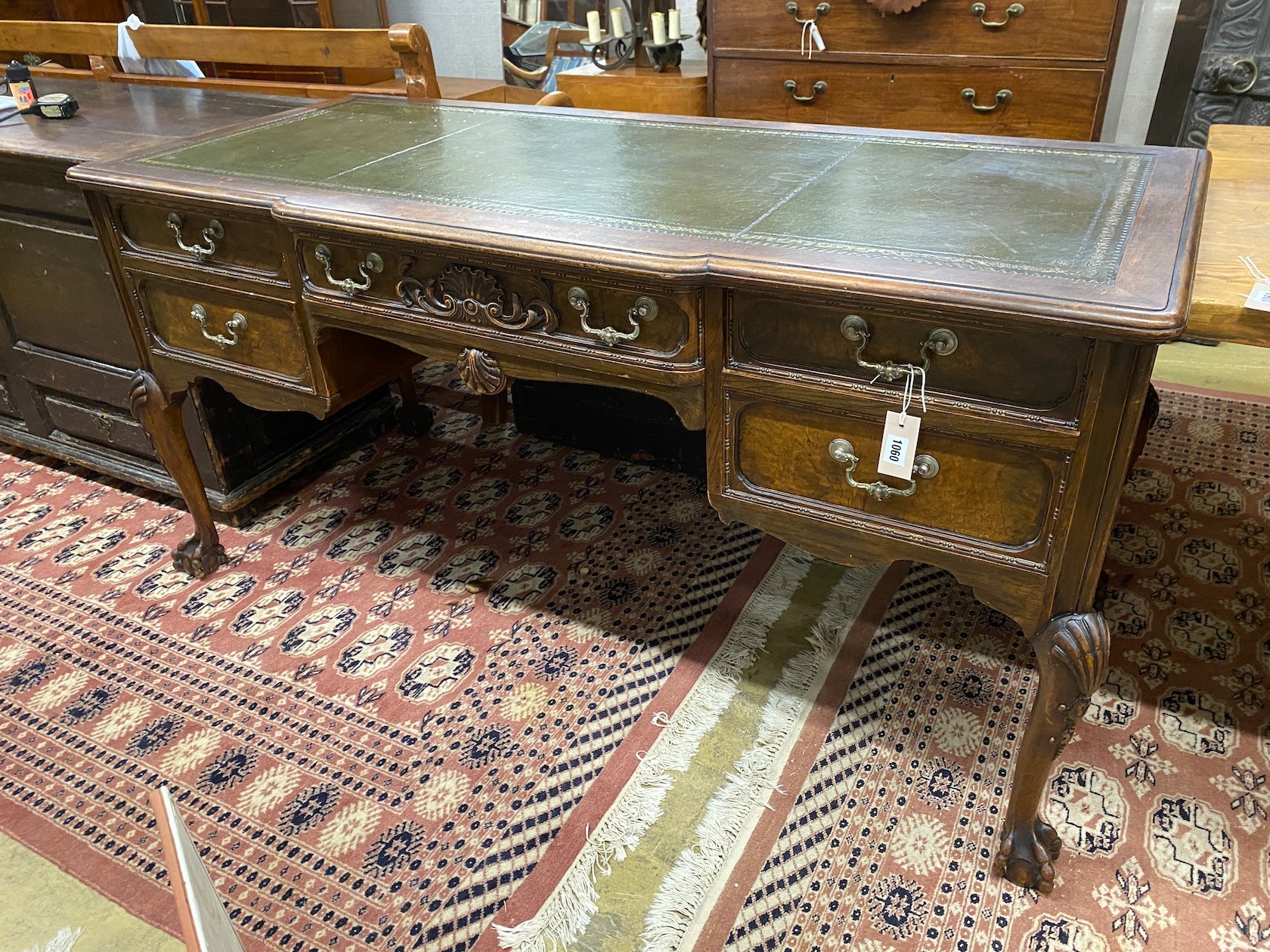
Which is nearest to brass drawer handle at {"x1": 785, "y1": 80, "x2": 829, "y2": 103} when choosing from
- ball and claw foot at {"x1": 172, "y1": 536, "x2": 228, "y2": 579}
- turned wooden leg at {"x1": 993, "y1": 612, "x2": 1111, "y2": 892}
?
turned wooden leg at {"x1": 993, "y1": 612, "x2": 1111, "y2": 892}

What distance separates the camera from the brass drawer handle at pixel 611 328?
1317 millimetres

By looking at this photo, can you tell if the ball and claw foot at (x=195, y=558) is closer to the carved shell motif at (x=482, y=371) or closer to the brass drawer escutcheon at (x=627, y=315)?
the carved shell motif at (x=482, y=371)

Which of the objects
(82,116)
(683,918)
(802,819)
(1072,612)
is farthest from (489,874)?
(82,116)

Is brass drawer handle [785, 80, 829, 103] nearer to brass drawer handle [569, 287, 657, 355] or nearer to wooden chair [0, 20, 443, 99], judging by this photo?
wooden chair [0, 20, 443, 99]

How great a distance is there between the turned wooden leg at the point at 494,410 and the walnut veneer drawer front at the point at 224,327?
100 centimetres

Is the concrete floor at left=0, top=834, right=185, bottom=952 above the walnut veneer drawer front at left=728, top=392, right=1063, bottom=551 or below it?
below

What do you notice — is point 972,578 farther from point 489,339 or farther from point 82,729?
point 82,729

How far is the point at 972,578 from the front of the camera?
4.26 ft

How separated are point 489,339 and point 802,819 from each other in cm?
97

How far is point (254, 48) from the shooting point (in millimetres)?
2443

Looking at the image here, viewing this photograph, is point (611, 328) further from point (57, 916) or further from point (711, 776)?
point (57, 916)

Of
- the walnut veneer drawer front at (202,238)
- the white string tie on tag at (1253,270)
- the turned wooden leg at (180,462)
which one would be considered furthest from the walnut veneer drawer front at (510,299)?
the white string tie on tag at (1253,270)

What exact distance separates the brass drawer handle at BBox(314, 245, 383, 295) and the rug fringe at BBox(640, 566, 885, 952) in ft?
3.54

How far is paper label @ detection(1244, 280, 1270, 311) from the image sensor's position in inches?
43.4
